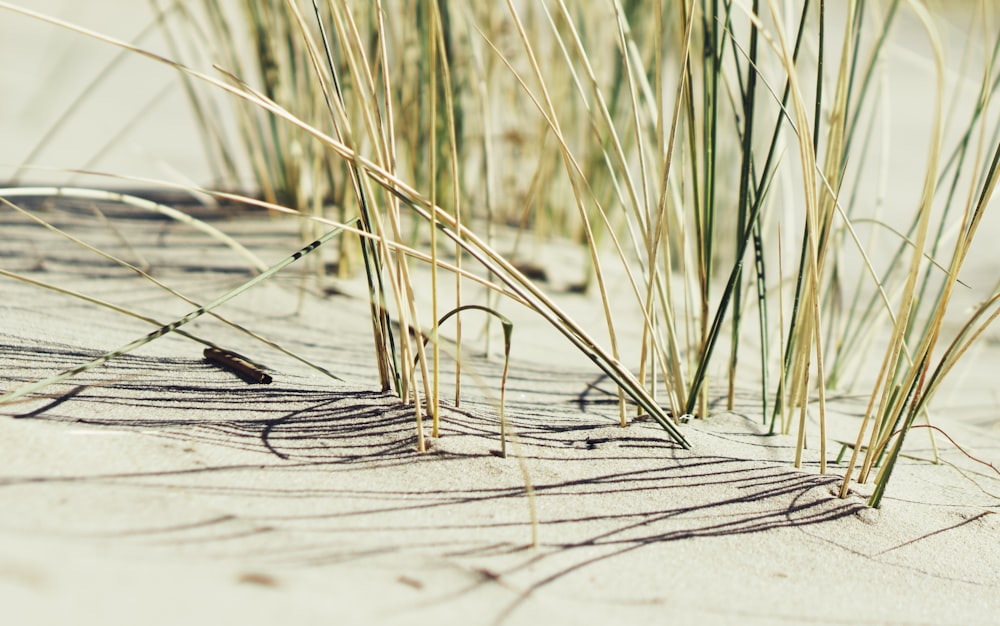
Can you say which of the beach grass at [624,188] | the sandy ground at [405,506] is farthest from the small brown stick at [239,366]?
the beach grass at [624,188]

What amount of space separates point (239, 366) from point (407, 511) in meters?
0.35

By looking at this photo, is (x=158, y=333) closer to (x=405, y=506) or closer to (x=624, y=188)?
(x=405, y=506)

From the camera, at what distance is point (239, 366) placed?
104 centimetres

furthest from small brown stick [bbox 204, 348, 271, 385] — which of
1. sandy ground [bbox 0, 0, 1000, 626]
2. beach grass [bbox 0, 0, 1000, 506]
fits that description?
beach grass [bbox 0, 0, 1000, 506]

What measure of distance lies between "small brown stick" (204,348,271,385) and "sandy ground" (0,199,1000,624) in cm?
2

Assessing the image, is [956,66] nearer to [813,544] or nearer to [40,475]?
[813,544]

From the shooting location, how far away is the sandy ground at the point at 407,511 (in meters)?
0.62

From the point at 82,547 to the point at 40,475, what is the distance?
146 mm

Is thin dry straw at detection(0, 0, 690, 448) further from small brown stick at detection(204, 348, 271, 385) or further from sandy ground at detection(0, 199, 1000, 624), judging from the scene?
small brown stick at detection(204, 348, 271, 385)

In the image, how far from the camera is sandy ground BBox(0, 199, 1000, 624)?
624mm

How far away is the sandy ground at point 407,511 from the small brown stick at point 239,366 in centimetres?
2

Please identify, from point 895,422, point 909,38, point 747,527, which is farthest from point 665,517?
point 909,38

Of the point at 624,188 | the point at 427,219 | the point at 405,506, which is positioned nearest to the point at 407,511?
the point at 405,506

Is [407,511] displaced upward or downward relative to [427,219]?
downward
